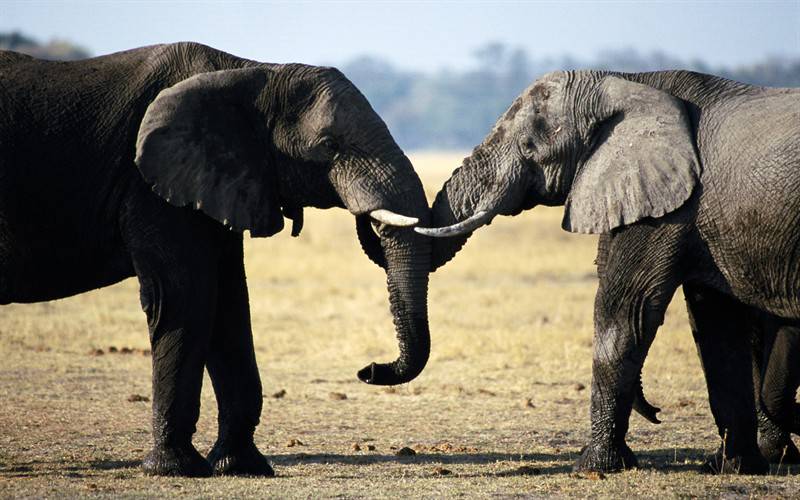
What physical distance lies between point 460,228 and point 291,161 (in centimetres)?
128

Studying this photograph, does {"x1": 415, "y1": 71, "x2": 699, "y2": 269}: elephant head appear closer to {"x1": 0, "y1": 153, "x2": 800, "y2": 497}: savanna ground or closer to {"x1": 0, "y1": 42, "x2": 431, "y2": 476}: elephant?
{"x1": 0, "y1": 42, "x2": 431, "y2": 476}: elephant

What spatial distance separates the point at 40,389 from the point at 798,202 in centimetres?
790

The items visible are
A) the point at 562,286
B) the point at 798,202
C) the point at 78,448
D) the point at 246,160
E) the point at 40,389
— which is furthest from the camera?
the point at 562,286

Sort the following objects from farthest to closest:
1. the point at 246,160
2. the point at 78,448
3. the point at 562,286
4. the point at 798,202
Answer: the point at 562,286 → the point at 78,448 → the point at 246,160 → the point at 798,202

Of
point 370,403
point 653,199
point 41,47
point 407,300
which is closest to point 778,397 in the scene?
point 653,199

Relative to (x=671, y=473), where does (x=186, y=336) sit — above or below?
above

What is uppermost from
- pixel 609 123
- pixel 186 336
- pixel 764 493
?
pixel 609 123

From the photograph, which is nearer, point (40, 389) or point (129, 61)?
point (129, 61)

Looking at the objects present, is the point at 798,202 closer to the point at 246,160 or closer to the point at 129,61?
the point at 246,160

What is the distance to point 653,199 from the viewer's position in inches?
378

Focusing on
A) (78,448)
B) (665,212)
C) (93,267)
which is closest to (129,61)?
(93,267)

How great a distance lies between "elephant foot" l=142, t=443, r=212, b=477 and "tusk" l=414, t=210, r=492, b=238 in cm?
225

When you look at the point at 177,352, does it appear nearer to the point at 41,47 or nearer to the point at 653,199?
the point at 653,199

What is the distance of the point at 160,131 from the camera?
9711 millimetres
